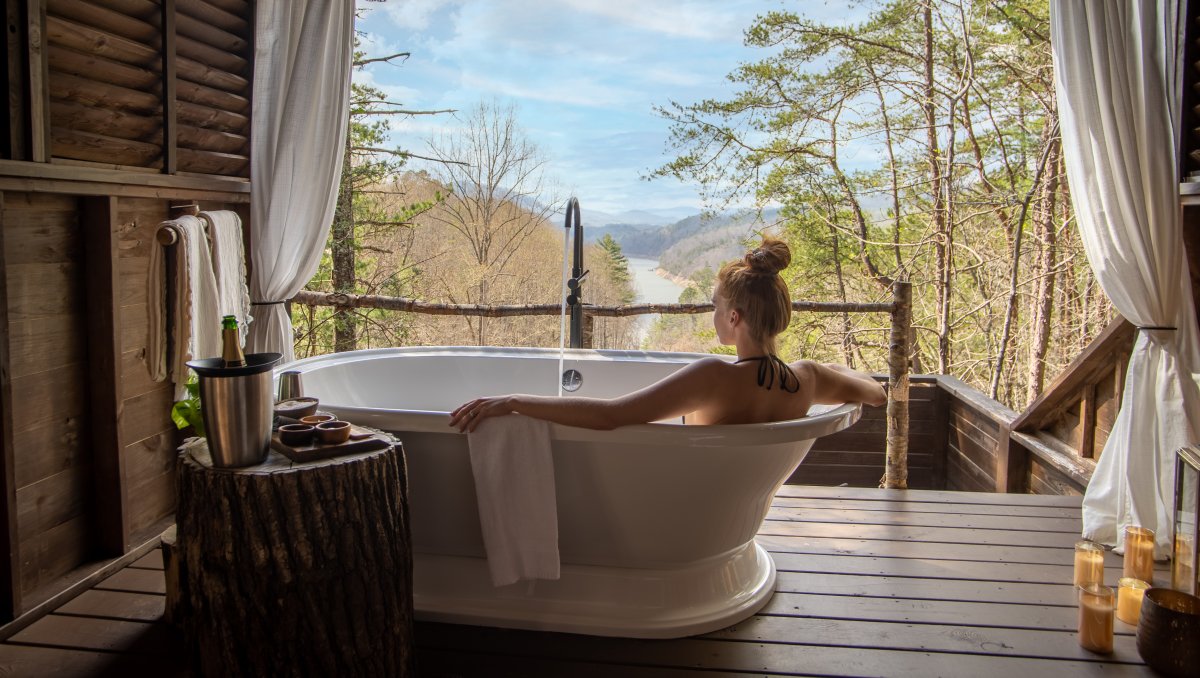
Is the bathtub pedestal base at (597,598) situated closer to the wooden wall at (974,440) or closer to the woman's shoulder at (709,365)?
the woman's shoulder at (709,365)

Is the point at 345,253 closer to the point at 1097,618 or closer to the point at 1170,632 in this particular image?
the point at 1097,618

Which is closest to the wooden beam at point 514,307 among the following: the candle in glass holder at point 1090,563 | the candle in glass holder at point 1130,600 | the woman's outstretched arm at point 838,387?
the woman's outstretched arm at point 838,387

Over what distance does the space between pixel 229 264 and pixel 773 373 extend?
1857 millimetres

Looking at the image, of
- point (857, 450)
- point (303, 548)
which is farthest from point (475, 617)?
point (857, 450)

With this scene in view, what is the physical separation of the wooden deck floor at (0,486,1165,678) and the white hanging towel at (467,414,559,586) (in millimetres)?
186

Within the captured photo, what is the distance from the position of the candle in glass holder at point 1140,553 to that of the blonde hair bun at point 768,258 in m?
1.32

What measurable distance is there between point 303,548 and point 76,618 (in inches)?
38.1

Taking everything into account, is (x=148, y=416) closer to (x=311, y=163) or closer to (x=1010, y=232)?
(x=311, y=163)

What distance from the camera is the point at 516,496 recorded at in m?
1.97

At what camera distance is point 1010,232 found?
5.34 m

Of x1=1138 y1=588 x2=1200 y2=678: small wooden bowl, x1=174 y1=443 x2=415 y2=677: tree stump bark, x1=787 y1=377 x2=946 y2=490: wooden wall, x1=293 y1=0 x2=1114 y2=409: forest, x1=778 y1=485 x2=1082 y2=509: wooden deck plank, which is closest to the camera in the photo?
x1=174 y1=443 x2=415 y2=677: tree stump bark

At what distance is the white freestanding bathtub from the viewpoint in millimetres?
1966

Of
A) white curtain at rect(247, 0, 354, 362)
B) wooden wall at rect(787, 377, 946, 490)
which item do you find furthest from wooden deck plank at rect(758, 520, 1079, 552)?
white curtain at rect(247, 0, 354, 362)

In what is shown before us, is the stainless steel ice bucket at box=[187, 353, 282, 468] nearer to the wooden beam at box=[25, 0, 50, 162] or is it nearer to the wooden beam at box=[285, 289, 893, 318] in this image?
the wooden beam at box=[25, 0, 50, 162]
